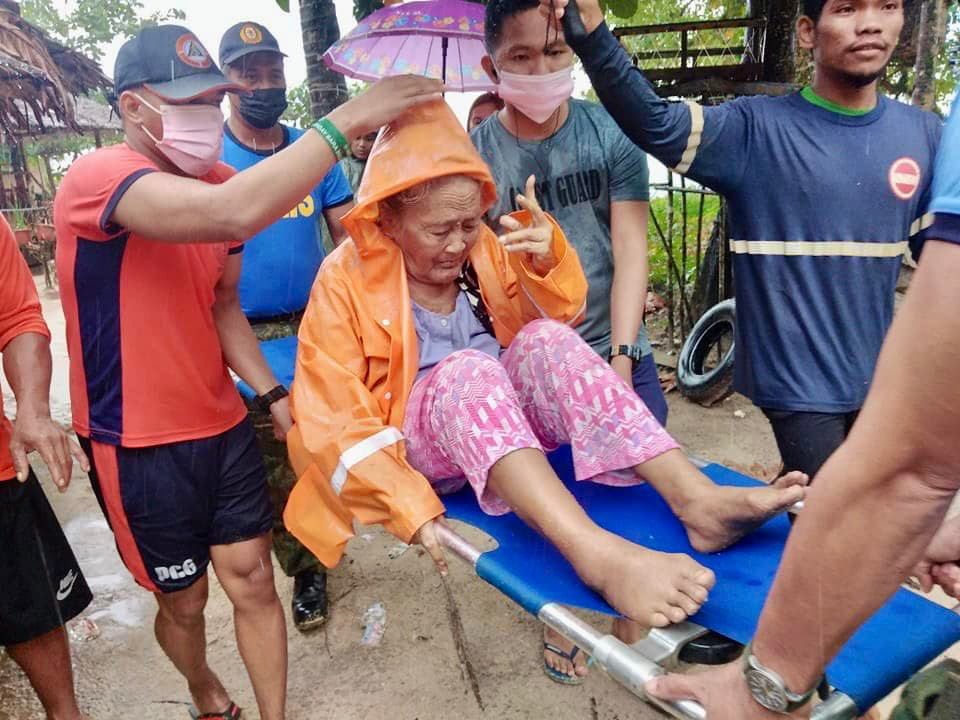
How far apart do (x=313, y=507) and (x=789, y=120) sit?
5.64 ft

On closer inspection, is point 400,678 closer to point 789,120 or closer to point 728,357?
point 789,120

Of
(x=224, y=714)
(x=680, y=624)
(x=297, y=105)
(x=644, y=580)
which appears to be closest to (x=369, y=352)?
(x=644, y=580)

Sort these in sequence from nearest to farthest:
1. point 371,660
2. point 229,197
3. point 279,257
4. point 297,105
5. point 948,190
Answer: point 948,190, point 229,197, point 371,660, point 279,257, point 297,105

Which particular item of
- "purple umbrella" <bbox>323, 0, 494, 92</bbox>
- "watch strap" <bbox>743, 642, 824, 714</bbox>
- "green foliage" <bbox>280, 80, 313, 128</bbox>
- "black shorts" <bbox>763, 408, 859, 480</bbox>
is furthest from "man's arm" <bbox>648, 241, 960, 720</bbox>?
"green foliage" <bbox>280, 80, 313, 128</bbox>

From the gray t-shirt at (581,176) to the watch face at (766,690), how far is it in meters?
1.51

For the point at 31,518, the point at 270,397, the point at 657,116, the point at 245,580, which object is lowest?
Result: the point at 245,580

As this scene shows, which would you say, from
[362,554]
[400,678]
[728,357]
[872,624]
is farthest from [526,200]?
[728,357]

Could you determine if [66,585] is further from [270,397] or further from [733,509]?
[733,509]

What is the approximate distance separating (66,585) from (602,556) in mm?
1731

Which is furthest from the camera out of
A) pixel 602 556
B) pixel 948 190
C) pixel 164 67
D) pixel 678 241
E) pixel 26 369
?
pixel 678 241

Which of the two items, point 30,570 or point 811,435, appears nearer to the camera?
point 811,435

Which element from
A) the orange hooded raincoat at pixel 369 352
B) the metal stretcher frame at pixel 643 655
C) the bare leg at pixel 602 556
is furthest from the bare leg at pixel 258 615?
the metal stretcher frame at pixel 643 655

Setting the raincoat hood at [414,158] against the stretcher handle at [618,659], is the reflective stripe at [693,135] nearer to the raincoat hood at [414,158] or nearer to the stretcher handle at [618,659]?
the raincoat hood at [414,158]

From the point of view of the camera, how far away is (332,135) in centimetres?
171
